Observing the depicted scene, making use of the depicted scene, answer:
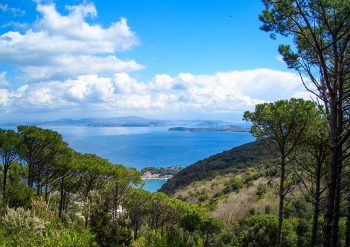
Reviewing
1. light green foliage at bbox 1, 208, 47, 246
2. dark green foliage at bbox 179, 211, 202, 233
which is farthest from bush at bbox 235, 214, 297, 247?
light green foliage at bbox 1, 208, 47, 246

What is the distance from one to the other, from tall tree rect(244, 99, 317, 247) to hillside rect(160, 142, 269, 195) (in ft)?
154

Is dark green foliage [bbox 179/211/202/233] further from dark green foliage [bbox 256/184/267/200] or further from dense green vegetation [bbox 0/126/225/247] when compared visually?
dark green foliage [bbox 256/184/267/200]

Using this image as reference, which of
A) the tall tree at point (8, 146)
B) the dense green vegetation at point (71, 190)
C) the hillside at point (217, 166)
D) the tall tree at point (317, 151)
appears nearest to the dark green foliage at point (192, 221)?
the dense green vegetation at point (71, 190)

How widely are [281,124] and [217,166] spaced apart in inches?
2300

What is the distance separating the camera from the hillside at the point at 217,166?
63075 millimetres

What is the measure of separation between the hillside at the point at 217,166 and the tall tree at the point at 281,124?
4686 centimetres

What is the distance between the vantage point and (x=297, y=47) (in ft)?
33.1

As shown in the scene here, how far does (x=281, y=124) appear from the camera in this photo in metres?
13.4

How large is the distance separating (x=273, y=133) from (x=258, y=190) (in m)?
24.7

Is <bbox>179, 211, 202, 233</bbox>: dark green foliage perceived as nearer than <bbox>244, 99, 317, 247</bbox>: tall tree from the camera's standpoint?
No

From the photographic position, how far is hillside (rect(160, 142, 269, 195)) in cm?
6308

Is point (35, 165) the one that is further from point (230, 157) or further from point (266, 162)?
point (230, 157)

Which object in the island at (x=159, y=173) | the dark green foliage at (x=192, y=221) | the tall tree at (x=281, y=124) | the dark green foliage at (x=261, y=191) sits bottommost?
the island at (x=159, y=173)

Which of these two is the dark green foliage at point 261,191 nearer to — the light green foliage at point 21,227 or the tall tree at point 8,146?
the tall tree at point 8,146
